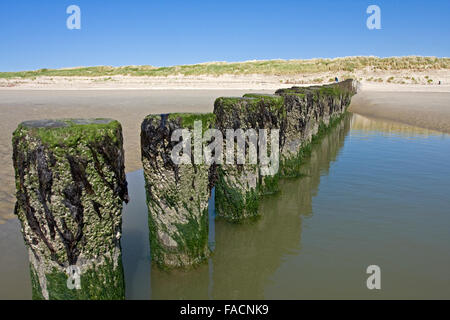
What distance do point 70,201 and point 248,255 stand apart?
2.71 m

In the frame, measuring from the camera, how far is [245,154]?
217 inches

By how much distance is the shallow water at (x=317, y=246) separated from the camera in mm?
4035

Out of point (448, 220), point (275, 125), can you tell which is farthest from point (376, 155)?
point (275, 125)

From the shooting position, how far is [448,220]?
18.8ft

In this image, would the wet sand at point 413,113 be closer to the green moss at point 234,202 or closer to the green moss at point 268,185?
the green moss at point 268,185

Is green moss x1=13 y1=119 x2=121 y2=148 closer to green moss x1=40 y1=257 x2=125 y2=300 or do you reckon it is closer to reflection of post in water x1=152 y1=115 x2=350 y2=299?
green moss x1=40 y1=257 x2=125 y2=300

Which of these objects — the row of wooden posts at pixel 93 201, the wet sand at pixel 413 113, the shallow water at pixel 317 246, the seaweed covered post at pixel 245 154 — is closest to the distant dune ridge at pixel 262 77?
the wet sand at pixel 413 113

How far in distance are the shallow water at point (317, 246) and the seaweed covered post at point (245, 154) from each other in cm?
30

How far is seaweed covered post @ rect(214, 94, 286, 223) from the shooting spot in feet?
17.7

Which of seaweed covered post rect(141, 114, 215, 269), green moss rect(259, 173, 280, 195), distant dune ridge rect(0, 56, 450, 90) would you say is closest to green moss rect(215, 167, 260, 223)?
green moss rect(259, 173, 280, 195)

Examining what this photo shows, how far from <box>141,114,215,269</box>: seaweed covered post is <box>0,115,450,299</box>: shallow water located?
0.26 metres

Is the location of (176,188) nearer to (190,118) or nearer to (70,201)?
(190,118)
